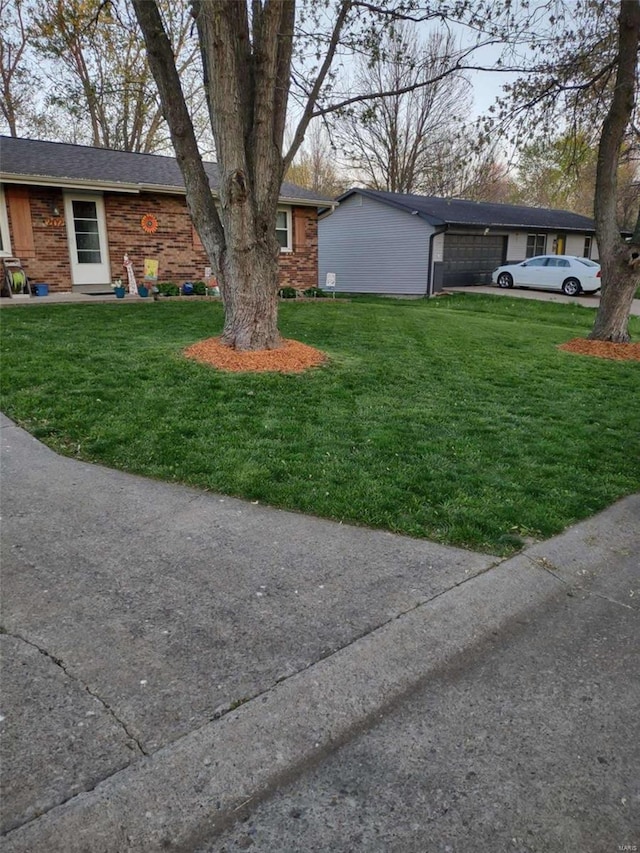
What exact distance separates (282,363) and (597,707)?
19.3ft

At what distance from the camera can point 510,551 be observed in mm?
3506

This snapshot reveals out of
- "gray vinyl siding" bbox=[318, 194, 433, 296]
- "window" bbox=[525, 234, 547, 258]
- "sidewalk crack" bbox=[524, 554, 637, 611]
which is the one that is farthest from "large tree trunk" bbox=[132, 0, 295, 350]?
"window" bbox=[525, 234, 547, 258]

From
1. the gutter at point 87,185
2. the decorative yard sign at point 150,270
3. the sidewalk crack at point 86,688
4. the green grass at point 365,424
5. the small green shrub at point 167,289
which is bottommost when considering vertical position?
the sidewalk crack at point 86,688

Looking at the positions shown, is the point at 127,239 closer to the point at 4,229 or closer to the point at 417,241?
the point at 4,229

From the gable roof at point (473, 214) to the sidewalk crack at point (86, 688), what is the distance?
63.0 ft

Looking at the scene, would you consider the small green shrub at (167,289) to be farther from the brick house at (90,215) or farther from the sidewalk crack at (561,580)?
the sidewalk crack at (561,580)

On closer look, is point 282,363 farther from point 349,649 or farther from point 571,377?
point 349,649

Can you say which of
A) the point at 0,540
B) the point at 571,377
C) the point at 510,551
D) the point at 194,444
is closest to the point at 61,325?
the point at 194,444

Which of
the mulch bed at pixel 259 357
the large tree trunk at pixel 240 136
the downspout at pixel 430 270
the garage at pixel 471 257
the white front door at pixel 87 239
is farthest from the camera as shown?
the garage at pixel 471 257

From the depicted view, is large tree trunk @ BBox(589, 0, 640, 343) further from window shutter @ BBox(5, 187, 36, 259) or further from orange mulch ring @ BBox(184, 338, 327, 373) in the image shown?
window shutter @ BBox(5, 187, 36, 259)

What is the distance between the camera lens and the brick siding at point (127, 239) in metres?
13.8

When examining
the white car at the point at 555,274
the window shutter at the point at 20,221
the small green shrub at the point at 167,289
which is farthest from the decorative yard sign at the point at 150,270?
the white car at the point at 555,274

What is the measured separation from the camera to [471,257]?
24703 millimetres

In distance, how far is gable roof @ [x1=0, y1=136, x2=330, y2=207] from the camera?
13.2m
